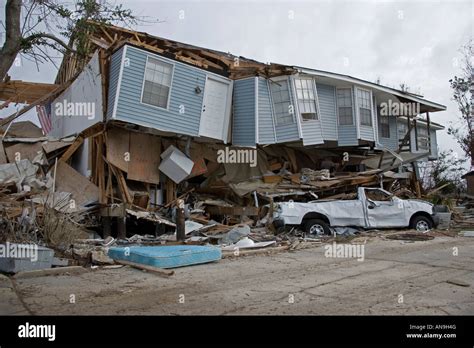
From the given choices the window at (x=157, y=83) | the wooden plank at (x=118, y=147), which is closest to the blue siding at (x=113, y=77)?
the wooden plank at (x=118, y=147)

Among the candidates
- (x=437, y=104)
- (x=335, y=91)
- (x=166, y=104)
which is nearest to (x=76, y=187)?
(x=166, y=104)

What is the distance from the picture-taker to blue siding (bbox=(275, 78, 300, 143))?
1791 centimetres

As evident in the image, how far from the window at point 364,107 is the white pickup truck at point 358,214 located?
18.8ft

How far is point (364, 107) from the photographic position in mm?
20219

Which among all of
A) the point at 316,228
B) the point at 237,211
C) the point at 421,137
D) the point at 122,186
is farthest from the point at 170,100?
the point at 421,137

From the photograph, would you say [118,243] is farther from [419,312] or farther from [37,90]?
[37,90]

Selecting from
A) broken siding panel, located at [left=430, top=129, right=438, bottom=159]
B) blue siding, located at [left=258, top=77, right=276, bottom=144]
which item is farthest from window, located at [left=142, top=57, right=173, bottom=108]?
broken siding panel, located at [left=430, top=129, right=438, bottom=159]

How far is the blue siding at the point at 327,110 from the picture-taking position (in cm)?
1933

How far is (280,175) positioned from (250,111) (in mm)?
3006

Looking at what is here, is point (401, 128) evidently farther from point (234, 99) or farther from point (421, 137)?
point (234, 99)

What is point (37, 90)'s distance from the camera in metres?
20.0

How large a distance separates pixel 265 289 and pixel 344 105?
15.0 meters

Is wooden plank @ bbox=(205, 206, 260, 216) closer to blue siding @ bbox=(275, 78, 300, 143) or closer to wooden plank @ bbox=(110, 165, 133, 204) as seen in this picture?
wooden plank @ bbox=(110, 165, 133, 204)

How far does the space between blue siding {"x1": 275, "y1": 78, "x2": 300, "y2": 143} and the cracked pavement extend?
8.93 metres
